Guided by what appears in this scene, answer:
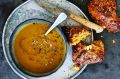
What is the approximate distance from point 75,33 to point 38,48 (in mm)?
238

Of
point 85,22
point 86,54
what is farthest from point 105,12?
point 86,54

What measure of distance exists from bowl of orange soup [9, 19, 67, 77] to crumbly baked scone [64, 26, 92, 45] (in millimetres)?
50

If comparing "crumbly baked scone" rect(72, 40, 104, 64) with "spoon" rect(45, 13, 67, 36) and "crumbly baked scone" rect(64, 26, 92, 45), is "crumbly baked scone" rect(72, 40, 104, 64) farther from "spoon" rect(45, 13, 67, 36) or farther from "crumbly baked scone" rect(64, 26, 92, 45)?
"spoon" rect(45, 13, 67, 36)

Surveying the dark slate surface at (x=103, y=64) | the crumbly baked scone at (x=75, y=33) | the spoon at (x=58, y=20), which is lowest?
the dark slate surface at (x=103, y=64)

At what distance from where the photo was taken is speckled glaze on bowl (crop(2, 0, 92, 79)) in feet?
7.55

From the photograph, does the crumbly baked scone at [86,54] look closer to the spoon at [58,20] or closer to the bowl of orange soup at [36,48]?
the bowl of orange soup at [36,48]

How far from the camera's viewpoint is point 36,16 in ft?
7.70

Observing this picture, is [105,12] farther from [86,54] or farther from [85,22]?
[86,54]

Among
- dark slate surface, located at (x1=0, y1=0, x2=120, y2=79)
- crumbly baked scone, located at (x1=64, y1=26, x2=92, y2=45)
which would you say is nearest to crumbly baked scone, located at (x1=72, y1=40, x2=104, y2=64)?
crumbly baked scone, located at (x1=64, y1=26, x2=92, y2=45)

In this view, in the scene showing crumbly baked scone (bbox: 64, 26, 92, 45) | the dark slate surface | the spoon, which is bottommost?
the dark slate surface

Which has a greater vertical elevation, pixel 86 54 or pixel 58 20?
pixel 58 20

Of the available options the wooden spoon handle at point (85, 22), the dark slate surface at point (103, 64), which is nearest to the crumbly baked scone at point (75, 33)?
the wooden spoon handle at point (85, 22)

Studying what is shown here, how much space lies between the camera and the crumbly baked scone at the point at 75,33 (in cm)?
233

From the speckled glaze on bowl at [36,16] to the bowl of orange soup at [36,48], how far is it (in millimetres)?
33
